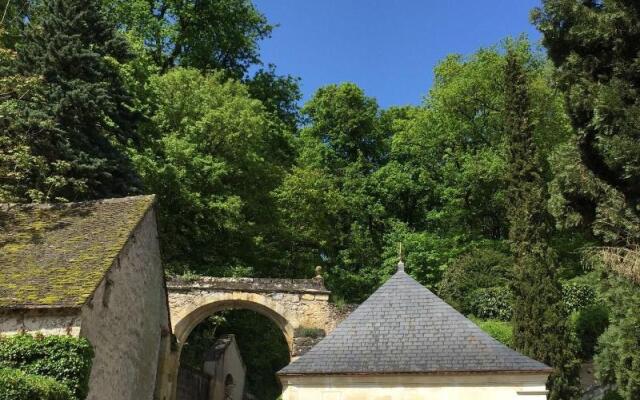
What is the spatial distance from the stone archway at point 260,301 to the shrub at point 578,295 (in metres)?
7.55

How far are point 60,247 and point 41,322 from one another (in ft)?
6.76

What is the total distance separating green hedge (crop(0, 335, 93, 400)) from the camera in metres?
9.92

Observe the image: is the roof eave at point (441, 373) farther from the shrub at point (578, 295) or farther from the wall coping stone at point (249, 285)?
the shrub at point (578, 295)

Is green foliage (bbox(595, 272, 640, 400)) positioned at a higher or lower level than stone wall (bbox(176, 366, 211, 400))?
higher

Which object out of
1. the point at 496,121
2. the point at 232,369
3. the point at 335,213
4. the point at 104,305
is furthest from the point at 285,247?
the point at 104,305

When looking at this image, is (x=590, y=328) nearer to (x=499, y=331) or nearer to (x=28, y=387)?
(x=499, y=331)

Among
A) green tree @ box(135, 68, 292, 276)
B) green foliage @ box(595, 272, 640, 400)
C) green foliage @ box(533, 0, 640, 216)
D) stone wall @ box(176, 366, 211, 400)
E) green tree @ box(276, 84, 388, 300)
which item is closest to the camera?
green foliage @ box(595, 272, 640, 400)

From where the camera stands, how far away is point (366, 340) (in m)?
10.4

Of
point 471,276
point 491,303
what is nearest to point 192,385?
point 491,303

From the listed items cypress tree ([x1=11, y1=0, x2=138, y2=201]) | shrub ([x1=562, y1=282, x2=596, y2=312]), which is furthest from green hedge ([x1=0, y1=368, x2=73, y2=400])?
shrub ([x1=562, y1=282, x2=596, y2=312])

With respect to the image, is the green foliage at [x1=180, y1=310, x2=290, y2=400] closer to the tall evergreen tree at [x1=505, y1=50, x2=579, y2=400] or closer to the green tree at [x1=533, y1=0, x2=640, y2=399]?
the tall evergreen tree at [x1=505, y1=50, x2=579, y2=400]

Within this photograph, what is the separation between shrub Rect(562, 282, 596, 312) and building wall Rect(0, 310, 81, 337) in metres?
15.4

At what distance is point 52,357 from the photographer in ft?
32.9

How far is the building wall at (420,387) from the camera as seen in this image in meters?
9.30
